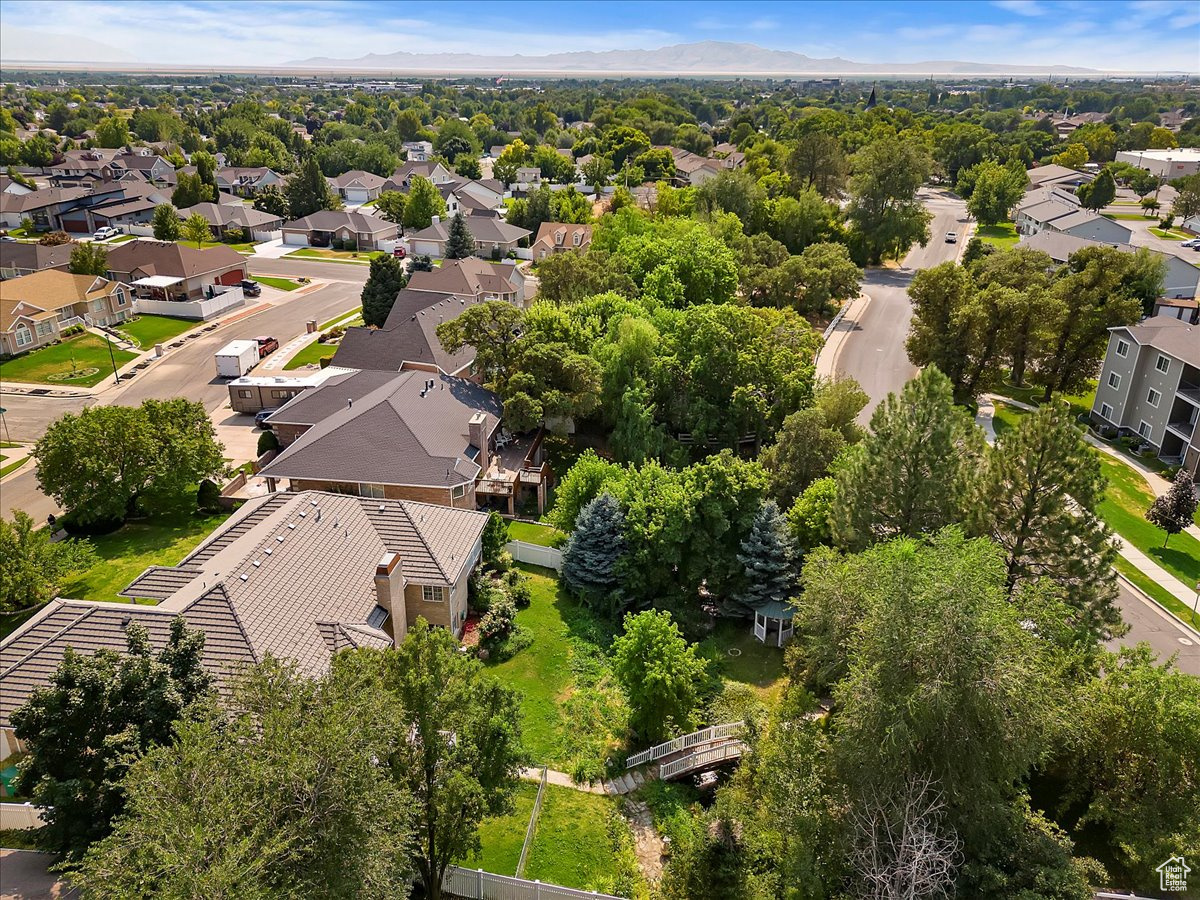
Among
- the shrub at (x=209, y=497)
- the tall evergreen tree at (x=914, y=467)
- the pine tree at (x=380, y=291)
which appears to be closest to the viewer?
the tall evergreen tree at (x=914, y=467)

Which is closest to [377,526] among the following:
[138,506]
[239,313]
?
[138,506]

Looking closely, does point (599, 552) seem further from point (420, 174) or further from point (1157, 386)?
point (420, 174)

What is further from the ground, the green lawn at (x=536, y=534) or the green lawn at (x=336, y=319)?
the green lawn at (x=336, y=319)

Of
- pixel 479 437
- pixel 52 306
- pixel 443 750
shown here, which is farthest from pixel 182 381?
pixel 443 750

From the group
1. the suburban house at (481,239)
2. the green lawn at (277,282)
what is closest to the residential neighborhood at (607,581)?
the green lawn at (277,282)

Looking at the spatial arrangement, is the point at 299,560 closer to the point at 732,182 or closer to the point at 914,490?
the point at 914,490

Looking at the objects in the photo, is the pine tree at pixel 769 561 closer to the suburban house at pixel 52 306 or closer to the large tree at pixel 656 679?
the large tree at pixel 656 679
